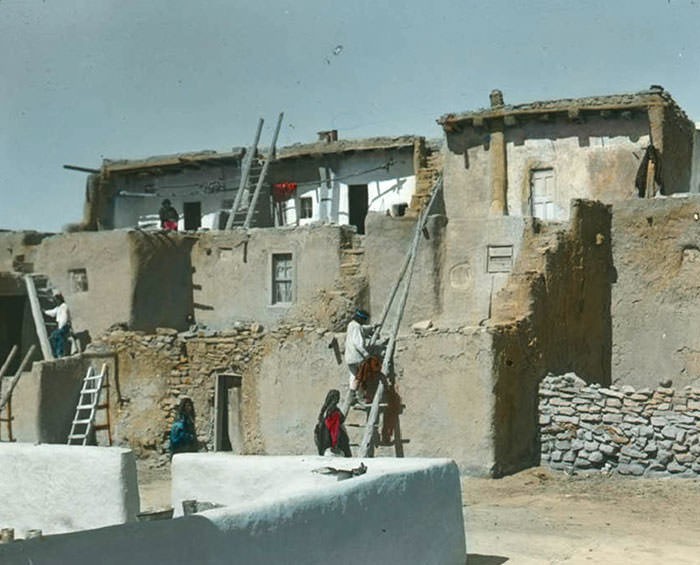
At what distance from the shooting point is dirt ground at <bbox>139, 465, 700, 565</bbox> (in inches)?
499

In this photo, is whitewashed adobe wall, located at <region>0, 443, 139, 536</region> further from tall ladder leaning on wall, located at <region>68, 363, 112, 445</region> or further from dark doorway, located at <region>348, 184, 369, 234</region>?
dark doorway, located at <region>348, 184, 369, 234</region>

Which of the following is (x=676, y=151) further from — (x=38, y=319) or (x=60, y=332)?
(x=38, y=319)

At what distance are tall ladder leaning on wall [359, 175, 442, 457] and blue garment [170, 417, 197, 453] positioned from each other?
3.22m

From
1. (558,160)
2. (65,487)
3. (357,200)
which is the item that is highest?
(558,160)

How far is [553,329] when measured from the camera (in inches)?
771

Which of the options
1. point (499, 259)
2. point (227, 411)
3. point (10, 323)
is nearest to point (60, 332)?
point (10, 323)

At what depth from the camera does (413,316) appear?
21.1m

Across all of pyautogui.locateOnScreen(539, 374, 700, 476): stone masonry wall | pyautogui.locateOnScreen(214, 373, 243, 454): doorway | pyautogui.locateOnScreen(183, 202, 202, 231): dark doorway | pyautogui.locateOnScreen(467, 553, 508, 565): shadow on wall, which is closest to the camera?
pyautogui.locateOnScreen(467, 553, 508, 565): shadow on wall

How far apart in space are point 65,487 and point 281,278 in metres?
13.0

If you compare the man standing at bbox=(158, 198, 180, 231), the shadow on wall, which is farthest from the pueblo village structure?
the shadow on wall

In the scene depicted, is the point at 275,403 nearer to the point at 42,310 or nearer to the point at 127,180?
the point at 42,310

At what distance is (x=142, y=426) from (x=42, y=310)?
3.99m

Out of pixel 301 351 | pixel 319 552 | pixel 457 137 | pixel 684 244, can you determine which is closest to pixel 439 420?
pixel 301 351

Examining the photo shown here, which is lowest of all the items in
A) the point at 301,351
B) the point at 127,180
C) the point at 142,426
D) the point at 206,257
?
the point at 142,426
